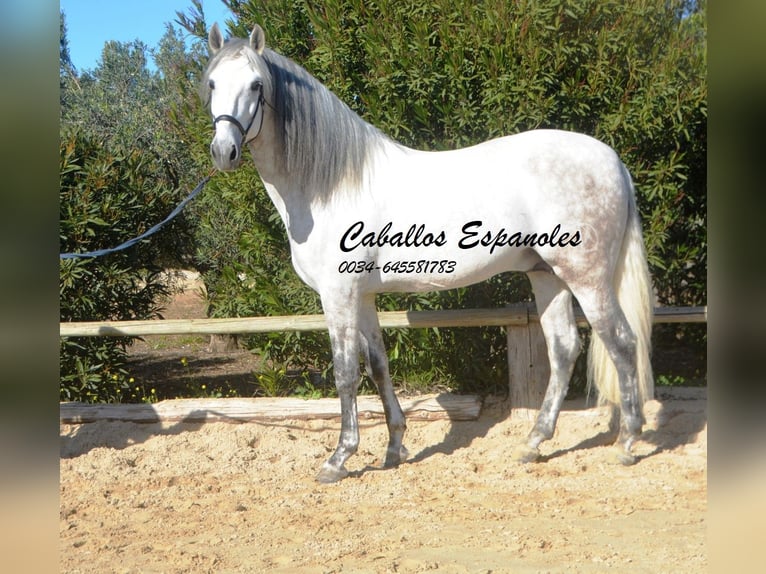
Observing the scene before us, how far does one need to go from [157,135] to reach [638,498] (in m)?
6.14

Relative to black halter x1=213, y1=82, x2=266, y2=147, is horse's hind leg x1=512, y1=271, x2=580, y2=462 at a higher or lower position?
lower

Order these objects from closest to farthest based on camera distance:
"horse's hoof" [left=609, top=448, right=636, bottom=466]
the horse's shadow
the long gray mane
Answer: the long gray mane < "horse's hoof" [left=609, top=448, right=636, bottom=466] < the horse's shadow

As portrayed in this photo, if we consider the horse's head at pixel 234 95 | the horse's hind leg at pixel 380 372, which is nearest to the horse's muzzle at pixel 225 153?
the horse's head at pixel 234 95

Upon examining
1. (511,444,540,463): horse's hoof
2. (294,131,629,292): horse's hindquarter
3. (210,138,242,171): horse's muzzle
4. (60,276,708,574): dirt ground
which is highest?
(210,138,242,171): horse's muzzle

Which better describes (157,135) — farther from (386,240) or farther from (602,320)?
(602,320)

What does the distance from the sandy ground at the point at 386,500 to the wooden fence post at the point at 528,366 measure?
5.6 inches

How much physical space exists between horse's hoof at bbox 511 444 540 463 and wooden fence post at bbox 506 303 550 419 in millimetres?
522

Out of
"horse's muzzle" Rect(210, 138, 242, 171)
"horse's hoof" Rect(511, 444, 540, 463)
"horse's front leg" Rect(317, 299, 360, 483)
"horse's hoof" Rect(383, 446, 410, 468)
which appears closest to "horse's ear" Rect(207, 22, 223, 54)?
"horse's muzzle" Rect(210, 138, 242, 171)

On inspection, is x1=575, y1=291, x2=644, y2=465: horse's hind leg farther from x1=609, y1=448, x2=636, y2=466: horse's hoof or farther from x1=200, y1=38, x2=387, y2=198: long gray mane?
x1=200, y1=38, x2=387, y2=198: long gray mane

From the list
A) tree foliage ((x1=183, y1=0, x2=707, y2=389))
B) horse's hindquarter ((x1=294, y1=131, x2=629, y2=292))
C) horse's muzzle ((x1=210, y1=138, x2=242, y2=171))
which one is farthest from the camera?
tree foliage ((x1=183, y1=0, x2=707, y2=389))

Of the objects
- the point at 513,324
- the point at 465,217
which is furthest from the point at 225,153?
the point at 513,324

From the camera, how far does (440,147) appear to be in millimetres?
4613

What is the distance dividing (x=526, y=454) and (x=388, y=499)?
89 cm

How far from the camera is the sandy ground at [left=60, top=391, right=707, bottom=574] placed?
270 centimetres
